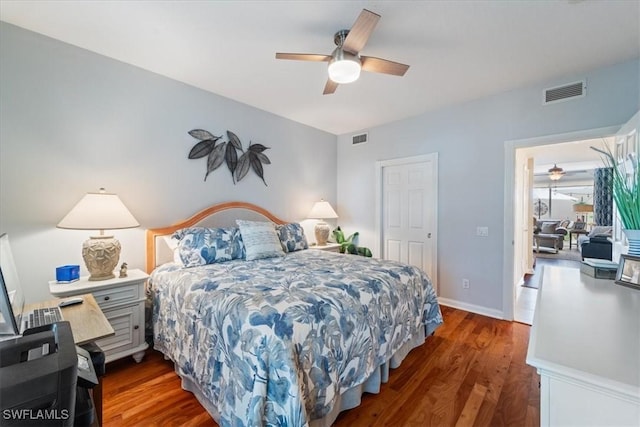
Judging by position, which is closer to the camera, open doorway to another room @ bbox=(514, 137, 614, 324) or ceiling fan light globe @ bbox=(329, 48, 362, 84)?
ceiling fan light globe @ bbox=(329, 48, 362, 84)

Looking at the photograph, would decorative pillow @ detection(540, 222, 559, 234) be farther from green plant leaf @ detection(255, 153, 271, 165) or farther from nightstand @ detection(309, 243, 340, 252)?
green plant leaf @ detection(255, 153, 271, 165)

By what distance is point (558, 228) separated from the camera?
25.4 feet

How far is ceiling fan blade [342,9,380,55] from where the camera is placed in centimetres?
159

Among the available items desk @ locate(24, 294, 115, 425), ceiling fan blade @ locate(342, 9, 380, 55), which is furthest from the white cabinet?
ceiling fan blade @ locate(342, 9, 380, 55)

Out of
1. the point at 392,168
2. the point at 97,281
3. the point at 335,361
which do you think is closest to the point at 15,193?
the point at 97,281

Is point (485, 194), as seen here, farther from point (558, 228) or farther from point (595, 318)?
point (558, 228)

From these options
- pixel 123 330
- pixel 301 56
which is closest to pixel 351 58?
pixel 301 56

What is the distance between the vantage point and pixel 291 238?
3.32 m

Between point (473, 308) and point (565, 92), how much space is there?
2.56 meters

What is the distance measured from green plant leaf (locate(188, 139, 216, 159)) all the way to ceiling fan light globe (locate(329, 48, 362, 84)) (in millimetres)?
1797

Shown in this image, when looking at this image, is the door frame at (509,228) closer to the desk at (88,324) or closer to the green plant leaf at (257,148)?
the green plant leaf at (257,148)

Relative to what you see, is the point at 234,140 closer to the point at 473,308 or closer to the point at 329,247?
the point at 329,247

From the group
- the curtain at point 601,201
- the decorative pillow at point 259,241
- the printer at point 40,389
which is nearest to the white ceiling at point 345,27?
the decorative pillow at point 259,241

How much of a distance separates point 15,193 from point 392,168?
13.4 feet
